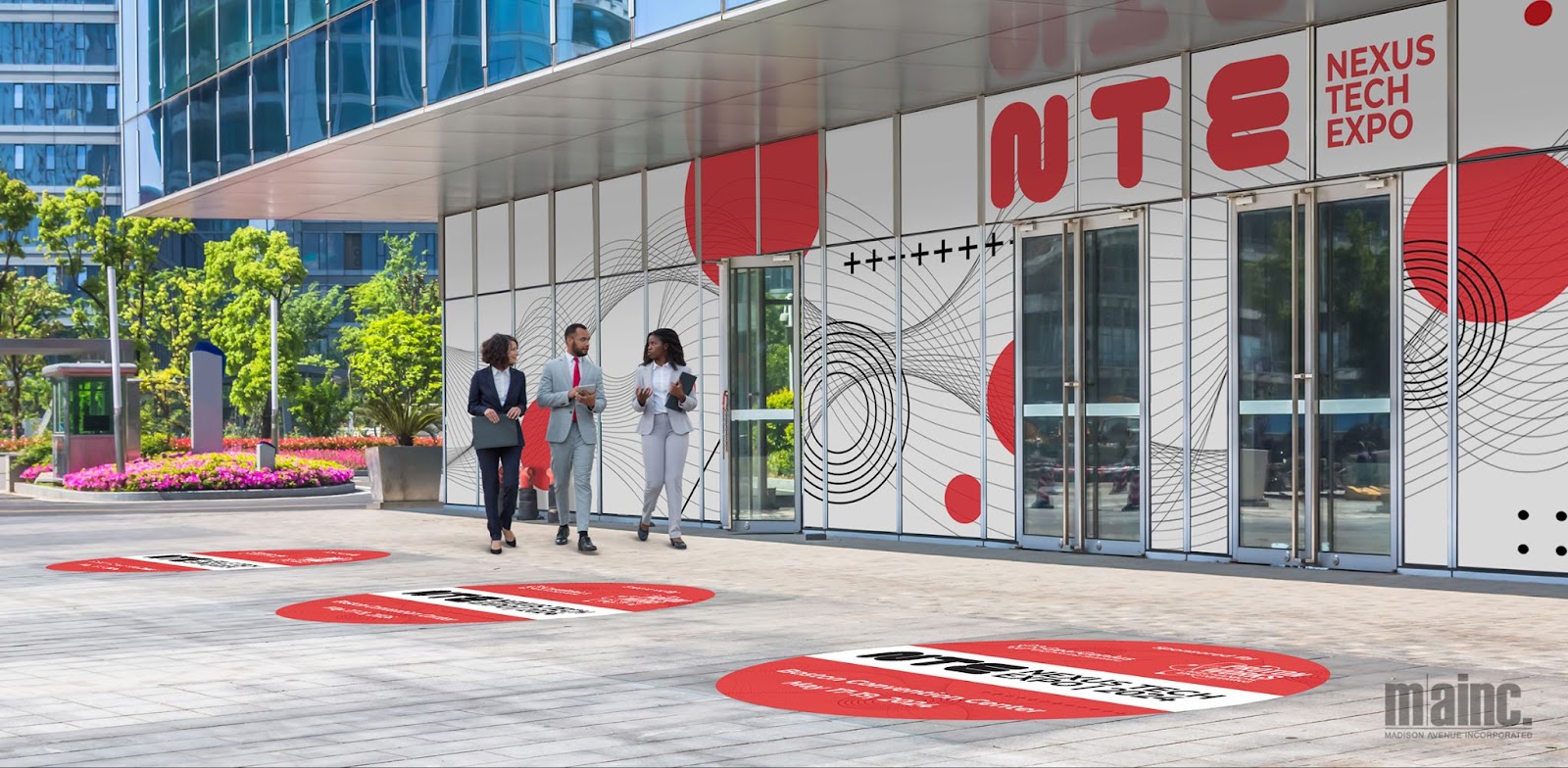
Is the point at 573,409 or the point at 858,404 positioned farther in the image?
the point at 858,404

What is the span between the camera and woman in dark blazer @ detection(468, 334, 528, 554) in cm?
1493

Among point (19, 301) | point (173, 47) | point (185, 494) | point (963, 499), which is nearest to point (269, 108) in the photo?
point (173, 47)

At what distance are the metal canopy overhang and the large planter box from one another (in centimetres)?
359

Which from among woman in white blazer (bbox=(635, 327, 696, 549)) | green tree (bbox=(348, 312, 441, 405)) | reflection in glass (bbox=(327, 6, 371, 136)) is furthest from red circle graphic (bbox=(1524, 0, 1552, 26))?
green tree (bbox=(348, 312, 441, 405))

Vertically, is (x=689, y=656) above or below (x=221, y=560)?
above

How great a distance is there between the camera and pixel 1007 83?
15.1 m

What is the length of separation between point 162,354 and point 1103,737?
280 ft

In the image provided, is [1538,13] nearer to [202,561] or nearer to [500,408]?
[500,408]

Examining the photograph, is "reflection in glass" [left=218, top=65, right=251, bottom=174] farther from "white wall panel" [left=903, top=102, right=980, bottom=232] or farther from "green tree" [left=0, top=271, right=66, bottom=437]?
"green tree" [left=0, top=271, right=66, bottom=437]

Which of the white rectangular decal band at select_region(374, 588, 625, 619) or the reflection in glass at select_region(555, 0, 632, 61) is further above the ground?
the reflection in glass at select_region(555, 0, 632, 61)

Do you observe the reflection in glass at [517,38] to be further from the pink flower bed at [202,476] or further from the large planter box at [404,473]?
the pink flower bed at [202,476]

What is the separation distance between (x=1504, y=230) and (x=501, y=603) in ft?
22.1

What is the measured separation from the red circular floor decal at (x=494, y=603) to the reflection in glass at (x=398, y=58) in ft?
23.0

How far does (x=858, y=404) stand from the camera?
17047mm
